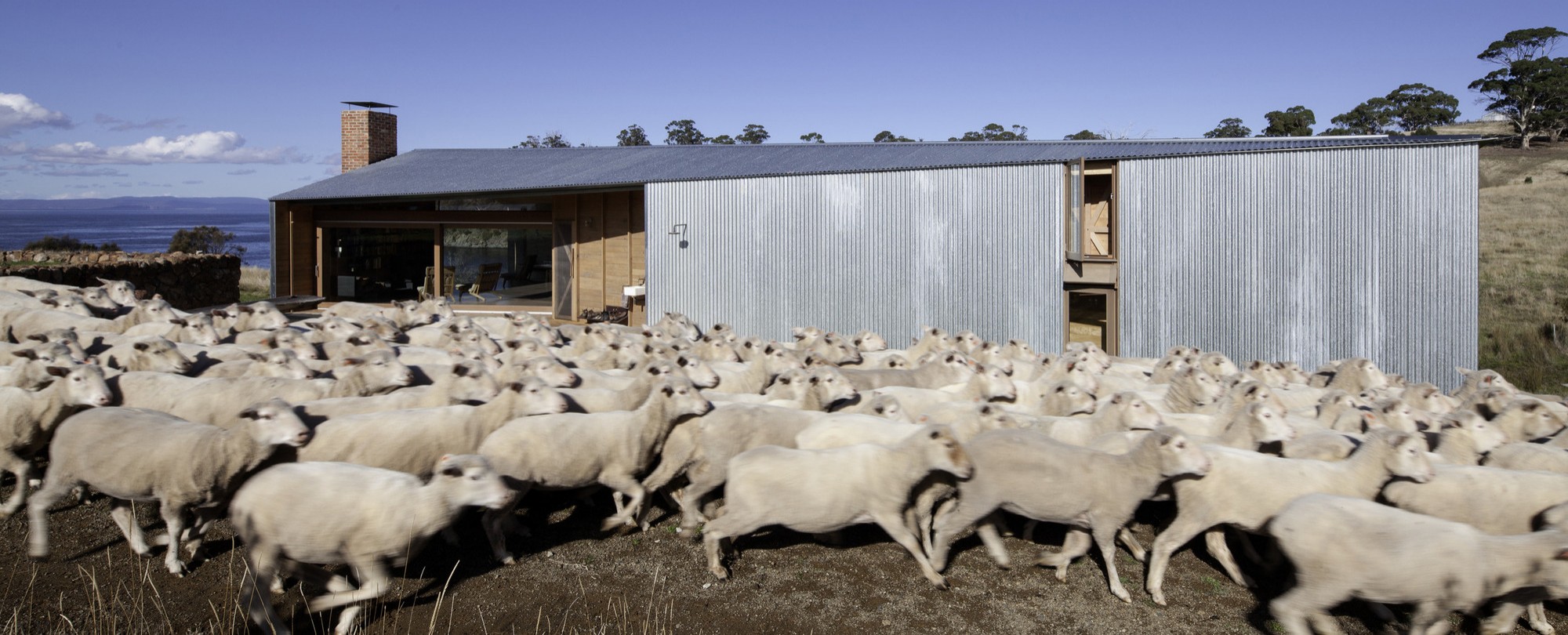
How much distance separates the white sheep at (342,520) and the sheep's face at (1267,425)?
20.5ft

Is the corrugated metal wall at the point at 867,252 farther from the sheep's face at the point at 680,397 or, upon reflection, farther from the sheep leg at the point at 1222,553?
the sheep's face at the point at 680,397

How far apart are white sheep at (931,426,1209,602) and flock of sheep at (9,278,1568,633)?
2 cm

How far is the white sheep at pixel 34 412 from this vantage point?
8.95m

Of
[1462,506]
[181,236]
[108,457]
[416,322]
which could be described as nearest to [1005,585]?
[1462,506]

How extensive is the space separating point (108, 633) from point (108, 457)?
1.56 meters

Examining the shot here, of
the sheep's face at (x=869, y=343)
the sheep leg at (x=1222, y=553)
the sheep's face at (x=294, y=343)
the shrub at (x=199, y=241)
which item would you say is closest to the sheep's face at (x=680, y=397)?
the sheep leg at (x=1222, y=553)

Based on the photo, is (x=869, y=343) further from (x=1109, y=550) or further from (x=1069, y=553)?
(x=1109, y=550)

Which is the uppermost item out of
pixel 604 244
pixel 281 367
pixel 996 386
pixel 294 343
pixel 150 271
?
pixel 604 244

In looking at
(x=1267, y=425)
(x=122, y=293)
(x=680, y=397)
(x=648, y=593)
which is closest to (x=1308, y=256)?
(x=1267, y=425)

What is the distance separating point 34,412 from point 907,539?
7363 mm

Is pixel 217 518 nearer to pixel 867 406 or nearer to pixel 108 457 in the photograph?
pixel 108 457

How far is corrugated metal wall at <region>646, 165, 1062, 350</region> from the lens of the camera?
19.1m

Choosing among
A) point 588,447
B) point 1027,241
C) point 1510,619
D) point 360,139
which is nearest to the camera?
point 1510,619

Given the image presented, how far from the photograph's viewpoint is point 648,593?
25.8 ft
